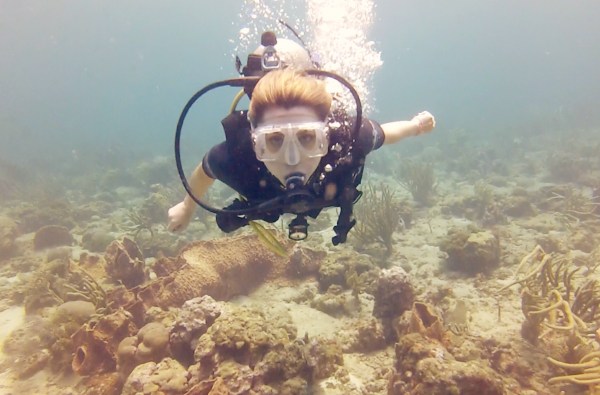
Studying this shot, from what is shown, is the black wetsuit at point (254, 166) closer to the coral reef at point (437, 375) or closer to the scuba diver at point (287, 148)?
the scuba diver at point (287, 148)

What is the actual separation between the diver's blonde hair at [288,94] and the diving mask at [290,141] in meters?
0.15

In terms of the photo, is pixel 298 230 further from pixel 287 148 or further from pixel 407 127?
pixel 407 127

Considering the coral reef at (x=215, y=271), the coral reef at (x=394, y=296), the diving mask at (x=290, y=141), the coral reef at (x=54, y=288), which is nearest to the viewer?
the diving mask at (x=290, y=141)

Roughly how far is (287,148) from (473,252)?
5126 mm

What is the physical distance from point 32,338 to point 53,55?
14675cm

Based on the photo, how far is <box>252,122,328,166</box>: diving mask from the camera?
2.66m

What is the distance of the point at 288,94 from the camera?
8.85 feet

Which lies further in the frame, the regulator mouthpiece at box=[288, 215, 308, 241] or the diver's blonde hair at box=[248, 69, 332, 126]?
the regulator mouthpiece at box=[288, 215, 308, 241]

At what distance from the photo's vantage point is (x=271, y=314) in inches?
194

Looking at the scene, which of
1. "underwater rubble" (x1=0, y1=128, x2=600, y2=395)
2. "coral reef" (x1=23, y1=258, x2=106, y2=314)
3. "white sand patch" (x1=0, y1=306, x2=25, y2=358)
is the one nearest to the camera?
"underwater rubble" (x1=0, y1=128, x2=600, y2=395)

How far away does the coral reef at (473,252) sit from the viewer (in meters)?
6.38

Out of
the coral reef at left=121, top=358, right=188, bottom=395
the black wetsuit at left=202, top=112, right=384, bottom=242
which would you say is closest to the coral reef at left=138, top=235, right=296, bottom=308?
the coral reef at left=121, top=358, right=188, bottom=395

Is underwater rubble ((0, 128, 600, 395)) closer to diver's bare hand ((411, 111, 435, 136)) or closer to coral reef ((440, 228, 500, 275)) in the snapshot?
coral reef ((440, 228, 500, 275))

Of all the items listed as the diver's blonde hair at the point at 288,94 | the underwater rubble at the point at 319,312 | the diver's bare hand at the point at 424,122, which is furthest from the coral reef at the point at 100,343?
the diver's bare hand at the point at 424,122
